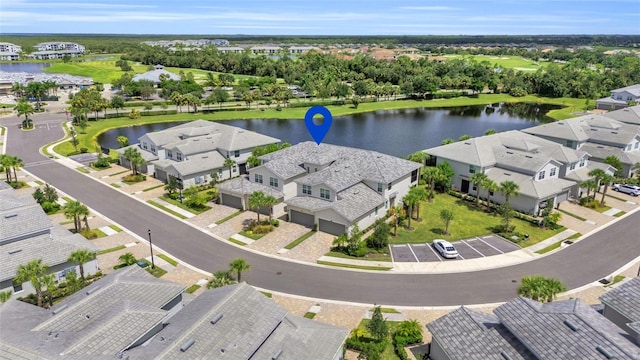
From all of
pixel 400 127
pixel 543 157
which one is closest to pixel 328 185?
pixel 543 157

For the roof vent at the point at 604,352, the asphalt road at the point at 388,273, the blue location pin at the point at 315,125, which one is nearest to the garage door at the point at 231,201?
the asphalt road at the point at 388,273

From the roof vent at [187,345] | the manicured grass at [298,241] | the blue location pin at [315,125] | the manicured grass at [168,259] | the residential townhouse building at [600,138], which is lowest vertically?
the manicured grass at [168,259]

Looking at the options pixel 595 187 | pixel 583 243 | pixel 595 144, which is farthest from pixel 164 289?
pixel 595 144

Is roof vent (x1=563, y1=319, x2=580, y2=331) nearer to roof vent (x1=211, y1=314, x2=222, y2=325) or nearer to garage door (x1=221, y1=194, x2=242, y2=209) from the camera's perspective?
roof vent (x1=211, y1=314, x2=222, y2=325)

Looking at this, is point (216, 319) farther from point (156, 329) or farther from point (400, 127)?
point (400, 127)

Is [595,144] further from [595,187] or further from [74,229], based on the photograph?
[74,229]

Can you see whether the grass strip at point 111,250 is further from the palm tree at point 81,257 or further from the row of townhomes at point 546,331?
the row of townhomes at point 546,331

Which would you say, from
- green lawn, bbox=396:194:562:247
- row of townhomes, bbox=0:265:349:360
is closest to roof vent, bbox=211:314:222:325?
row of townhomes, bbox=0:265:349:360
